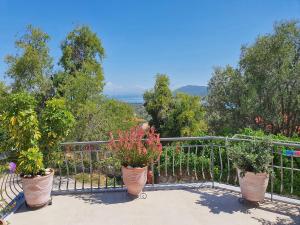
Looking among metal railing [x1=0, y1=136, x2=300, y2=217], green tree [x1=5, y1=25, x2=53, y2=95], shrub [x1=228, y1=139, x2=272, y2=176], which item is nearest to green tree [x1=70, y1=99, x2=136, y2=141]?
metal railing [x1=0, y1=136, x2=300, y2=217]

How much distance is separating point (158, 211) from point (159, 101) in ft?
44.6

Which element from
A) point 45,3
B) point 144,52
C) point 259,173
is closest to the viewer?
point 259,173

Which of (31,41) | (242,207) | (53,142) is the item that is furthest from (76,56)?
(242,207)

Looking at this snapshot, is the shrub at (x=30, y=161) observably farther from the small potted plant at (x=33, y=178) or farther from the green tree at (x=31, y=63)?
the green tree at (x=31, y=63)

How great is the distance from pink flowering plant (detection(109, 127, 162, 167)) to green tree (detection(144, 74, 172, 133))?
12.6 meters

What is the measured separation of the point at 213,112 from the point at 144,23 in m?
9.58

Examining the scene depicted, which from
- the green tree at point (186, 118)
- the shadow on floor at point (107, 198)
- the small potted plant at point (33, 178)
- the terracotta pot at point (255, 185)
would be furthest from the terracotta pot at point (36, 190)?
the green tree at point (186, 118)

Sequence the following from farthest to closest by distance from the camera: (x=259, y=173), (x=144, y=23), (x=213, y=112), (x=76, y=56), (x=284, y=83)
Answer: (x=144, y=23) → (x=76, y=56) → (x=213, y=112) → (x=284, y=83) → (x=259, y=173)

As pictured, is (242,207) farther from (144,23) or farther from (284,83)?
(144,23)

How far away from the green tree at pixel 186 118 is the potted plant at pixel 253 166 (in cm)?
1150

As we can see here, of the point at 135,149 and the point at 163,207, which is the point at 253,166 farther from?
the point at 135,149

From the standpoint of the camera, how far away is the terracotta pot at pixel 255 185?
3.93m

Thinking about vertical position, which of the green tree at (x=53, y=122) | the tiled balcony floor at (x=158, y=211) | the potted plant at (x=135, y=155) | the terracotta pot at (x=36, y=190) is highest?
the green tree at (x=53, y=122)

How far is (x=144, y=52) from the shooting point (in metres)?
33.2
